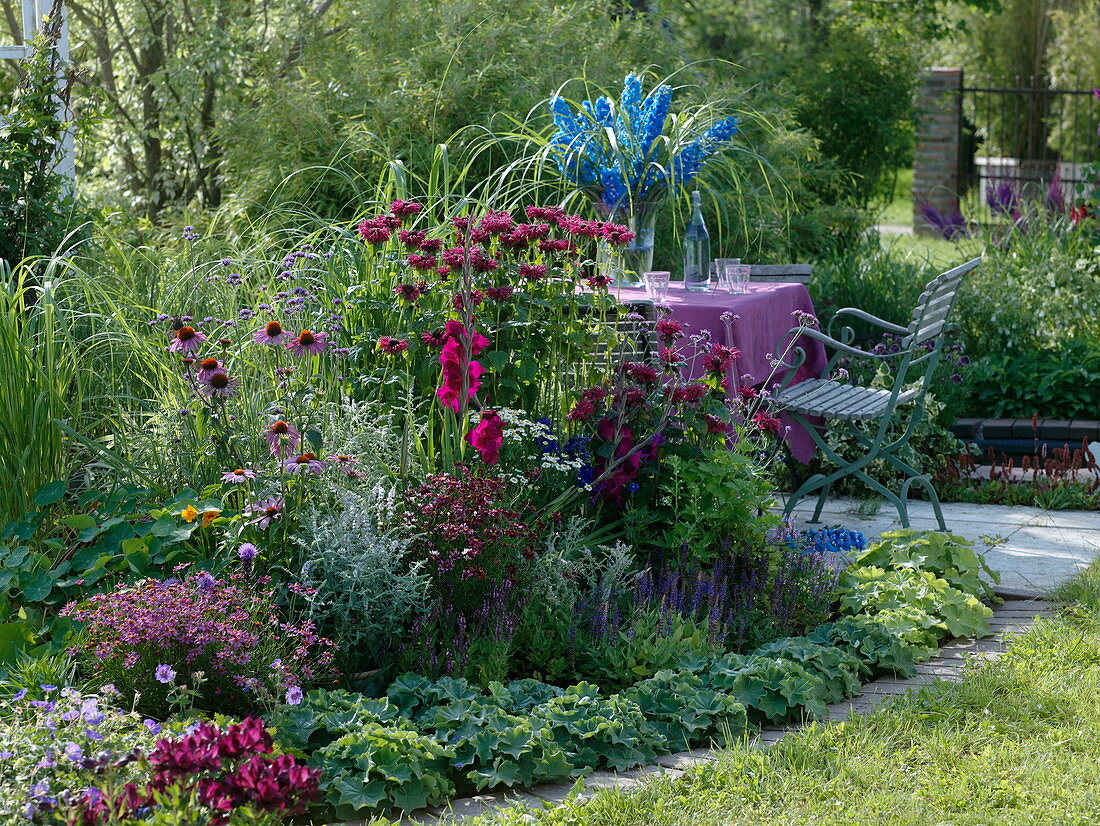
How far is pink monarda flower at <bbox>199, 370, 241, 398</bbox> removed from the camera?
3.11 m

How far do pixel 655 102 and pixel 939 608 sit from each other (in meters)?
2.30

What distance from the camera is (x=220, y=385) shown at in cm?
312

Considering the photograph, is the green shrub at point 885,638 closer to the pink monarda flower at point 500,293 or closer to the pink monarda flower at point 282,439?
the pink monarda flower at point 500,293

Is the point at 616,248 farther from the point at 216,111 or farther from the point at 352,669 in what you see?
the point at 216,111

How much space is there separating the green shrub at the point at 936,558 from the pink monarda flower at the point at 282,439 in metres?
2.00

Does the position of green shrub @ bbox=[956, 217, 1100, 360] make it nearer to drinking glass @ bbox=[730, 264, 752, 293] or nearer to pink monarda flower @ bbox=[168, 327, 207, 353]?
drinking glass @ bbox=[730, 264, 752, 293]

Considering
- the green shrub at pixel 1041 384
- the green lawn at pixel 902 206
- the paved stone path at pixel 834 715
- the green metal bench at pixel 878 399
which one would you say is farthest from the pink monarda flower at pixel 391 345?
the green lawn at pixel 902 206

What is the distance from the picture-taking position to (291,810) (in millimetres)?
2166

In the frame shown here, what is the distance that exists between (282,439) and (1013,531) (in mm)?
3140

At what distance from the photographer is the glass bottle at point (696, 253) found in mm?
4922

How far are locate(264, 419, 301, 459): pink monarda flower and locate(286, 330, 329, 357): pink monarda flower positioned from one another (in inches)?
9.2

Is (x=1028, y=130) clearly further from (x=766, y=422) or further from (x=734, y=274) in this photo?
(x=766, y=422)

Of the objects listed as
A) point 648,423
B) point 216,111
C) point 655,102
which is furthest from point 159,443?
point 216,111

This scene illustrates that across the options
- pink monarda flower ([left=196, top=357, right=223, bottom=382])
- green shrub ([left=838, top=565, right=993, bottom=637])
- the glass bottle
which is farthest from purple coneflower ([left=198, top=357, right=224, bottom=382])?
the glass bottle
